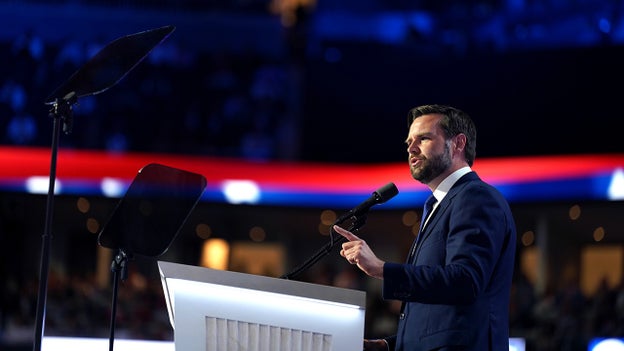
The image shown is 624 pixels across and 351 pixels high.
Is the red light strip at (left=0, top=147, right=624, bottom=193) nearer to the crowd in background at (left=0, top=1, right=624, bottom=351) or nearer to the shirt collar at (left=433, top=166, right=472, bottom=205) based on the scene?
the crowd in background at (left=0, top=1, right=624, bottom=351)

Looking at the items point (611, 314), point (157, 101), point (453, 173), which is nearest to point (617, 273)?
point (611, 314)

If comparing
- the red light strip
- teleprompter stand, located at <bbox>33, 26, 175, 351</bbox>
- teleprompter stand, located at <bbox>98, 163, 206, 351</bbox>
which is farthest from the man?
the red light strip

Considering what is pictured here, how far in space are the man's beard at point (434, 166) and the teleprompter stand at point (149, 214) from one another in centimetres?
61

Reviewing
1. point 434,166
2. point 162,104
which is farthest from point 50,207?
point 162,104

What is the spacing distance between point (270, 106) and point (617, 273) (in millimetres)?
4321

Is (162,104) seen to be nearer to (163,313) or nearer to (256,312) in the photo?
(163,313)

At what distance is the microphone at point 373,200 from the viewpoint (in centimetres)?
231

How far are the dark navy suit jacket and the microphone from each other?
0.43ft

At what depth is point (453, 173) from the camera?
244 centimetres

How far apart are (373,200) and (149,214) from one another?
Result: 0.64 metres

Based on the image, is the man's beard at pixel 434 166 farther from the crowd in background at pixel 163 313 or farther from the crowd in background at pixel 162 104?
the crowd in background at pixel 162 104

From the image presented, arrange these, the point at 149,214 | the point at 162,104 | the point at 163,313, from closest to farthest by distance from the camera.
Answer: the point at 149,214 → the point at 163,313 → the point at 162,104

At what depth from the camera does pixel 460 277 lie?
7.00 ft

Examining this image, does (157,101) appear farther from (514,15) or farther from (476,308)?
(476,308)
